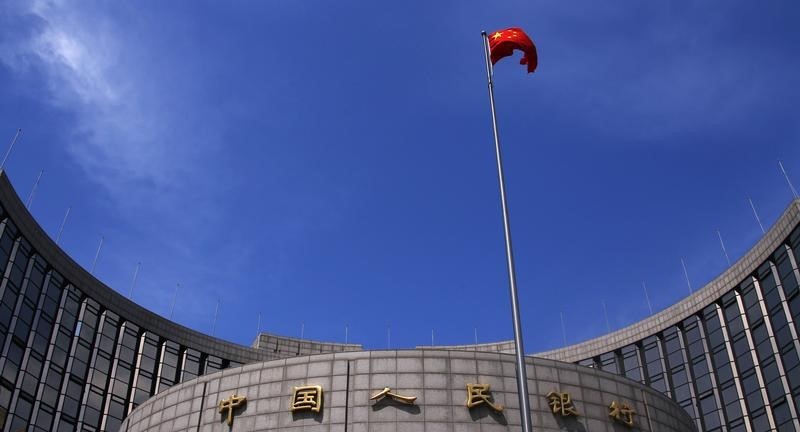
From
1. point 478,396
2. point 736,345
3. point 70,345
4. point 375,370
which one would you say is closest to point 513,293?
point 478,396

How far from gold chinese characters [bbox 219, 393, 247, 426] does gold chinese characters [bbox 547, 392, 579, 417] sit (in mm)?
12210

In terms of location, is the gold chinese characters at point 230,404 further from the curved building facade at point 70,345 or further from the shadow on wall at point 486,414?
the curved building facade at point 70,345

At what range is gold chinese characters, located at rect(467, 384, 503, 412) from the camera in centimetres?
2722

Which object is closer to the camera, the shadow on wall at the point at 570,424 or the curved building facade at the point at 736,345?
the shadow on wall at the point at 570,424

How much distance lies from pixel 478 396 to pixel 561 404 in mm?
3385

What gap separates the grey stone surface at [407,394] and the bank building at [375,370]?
54mm

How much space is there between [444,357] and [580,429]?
5920 mm

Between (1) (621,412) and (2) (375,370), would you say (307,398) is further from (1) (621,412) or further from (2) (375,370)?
(1) (621,412)

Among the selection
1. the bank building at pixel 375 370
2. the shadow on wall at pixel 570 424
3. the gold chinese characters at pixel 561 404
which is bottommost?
the shadow on wall at pixel 570 424

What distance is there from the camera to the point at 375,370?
28.2 meters

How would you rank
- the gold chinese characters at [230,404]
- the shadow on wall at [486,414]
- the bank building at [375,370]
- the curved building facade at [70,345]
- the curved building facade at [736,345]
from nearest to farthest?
the shadow on wall at [486,414]
the bank building at [375,370]
the gold chinese characters at [230,404]
the curved building facade at [70,345]
the curved building facade at [736,345]

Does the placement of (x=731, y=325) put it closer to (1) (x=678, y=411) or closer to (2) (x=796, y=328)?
(2) (x=796, y=328)

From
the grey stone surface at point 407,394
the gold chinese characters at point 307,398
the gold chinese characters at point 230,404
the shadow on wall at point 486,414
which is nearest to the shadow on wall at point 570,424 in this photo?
the grey stone surface at point 407,394

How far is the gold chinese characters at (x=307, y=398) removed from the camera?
27.5 metres
